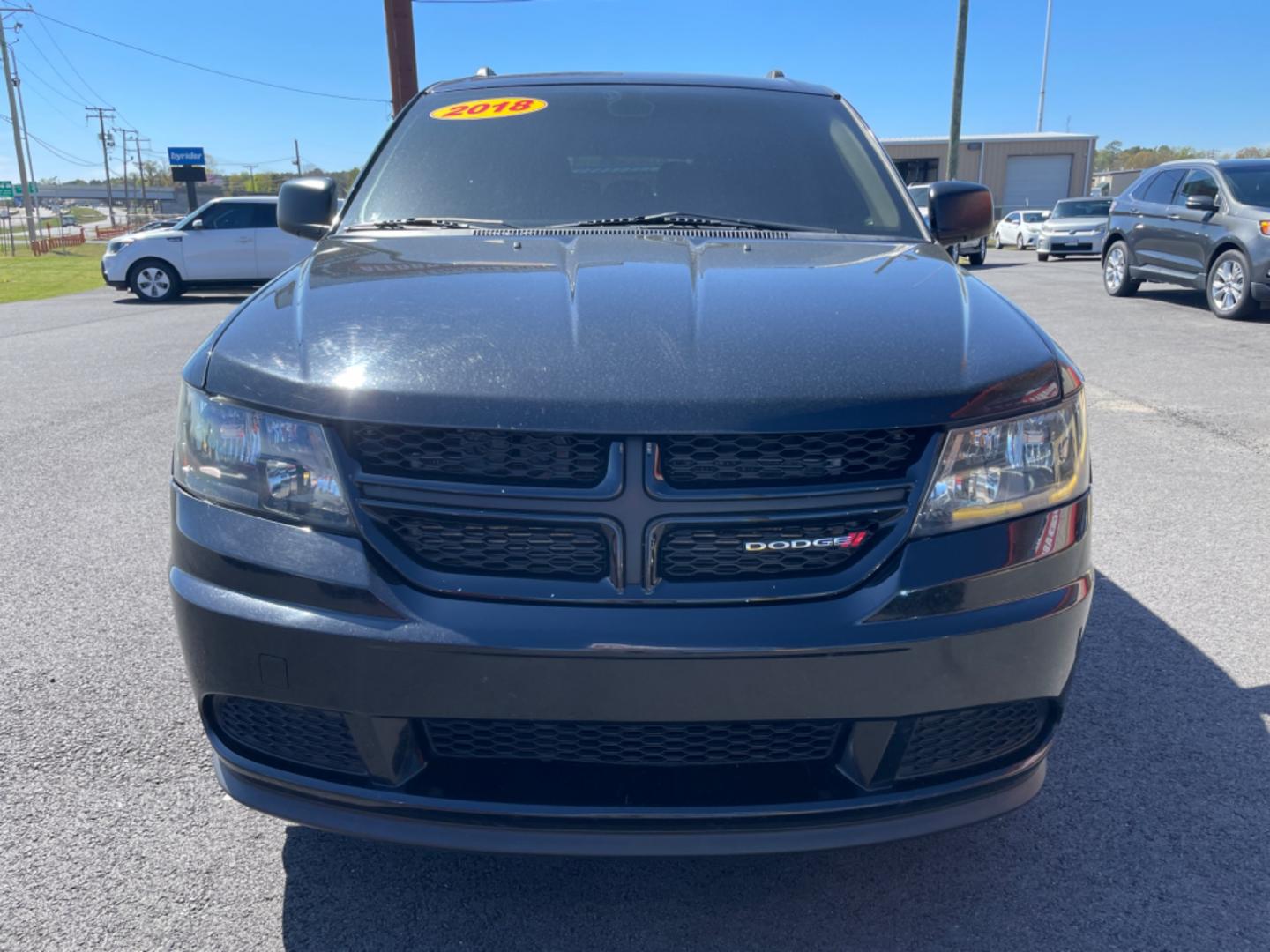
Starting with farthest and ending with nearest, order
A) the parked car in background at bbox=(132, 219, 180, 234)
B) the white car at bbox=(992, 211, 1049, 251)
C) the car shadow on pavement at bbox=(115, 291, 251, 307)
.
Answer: the white car at bbox=(992, 211, 1049, 251)
the parked car in background at bbox=(132, 219, 180, 234)
the car shadow on pavement at bbox=(115, 291, 251, 307)

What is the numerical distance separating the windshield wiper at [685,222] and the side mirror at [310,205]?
94 centimetres

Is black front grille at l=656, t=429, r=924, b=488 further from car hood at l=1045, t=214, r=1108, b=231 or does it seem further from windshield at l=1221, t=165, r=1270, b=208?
car hood at l=1045, t=214, r=1108, b=231

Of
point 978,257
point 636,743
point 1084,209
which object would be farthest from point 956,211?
point 1084,209

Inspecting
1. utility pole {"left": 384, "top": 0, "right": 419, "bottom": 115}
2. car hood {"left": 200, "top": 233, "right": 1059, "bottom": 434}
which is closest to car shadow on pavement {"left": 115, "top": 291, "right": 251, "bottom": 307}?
utility pole {"left": 384, "top": 0, "right": 419, "bottom": 115}

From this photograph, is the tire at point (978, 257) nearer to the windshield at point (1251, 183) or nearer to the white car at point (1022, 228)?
the white car at point (1022, 228)

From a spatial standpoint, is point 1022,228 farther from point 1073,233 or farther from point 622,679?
point 622,679

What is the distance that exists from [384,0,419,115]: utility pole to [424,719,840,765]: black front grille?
1124 cm

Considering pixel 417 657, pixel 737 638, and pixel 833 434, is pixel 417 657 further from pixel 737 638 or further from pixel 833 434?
pixel 833 434

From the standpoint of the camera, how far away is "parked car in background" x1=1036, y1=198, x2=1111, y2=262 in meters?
24.9

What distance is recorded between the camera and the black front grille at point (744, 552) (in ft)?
5.67

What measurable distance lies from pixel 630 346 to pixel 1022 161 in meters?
53.5

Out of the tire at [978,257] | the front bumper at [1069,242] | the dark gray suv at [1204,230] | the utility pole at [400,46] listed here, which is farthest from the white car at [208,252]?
→ the front bumper at [1069,242]

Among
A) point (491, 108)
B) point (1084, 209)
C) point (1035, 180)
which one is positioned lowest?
point (1084, 209)

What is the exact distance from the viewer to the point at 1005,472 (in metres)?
1.85
